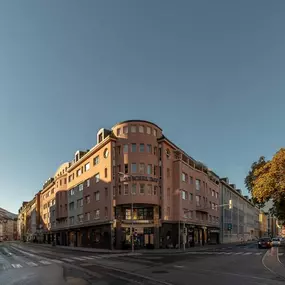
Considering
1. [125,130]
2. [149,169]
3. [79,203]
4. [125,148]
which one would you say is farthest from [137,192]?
[79,203]

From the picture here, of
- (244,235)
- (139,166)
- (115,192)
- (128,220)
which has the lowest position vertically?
(244,235)

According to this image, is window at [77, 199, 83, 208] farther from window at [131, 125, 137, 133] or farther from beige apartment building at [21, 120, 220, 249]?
window at [131, 125, 137, 133]

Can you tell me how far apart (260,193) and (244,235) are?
104 metres

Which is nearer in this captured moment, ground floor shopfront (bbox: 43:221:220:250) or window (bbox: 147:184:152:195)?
ground floor shopfront (bbox: 43:221:220:250)

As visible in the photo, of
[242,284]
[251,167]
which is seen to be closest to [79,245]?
[251,167]

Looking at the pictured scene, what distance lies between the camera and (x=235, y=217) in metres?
108

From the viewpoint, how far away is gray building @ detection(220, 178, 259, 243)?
9262 cm

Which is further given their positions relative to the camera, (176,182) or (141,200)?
(176,182)

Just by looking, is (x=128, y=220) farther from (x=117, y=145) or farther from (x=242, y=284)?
(x=242, y=284)

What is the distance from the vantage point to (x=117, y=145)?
183ft

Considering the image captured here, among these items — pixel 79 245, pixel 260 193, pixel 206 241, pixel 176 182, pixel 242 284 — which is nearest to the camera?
pixel 242 284

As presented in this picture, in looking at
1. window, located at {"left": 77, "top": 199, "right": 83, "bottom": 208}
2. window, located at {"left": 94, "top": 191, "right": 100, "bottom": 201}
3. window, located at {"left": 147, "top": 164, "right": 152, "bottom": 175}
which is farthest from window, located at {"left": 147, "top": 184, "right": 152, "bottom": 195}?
window, located at {"left": 77, "top": 199, "right": 83, "bottom": 208}

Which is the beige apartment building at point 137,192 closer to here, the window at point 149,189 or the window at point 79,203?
the window at point 149,189

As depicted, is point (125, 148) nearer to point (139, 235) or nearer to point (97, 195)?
point (97, 195)
